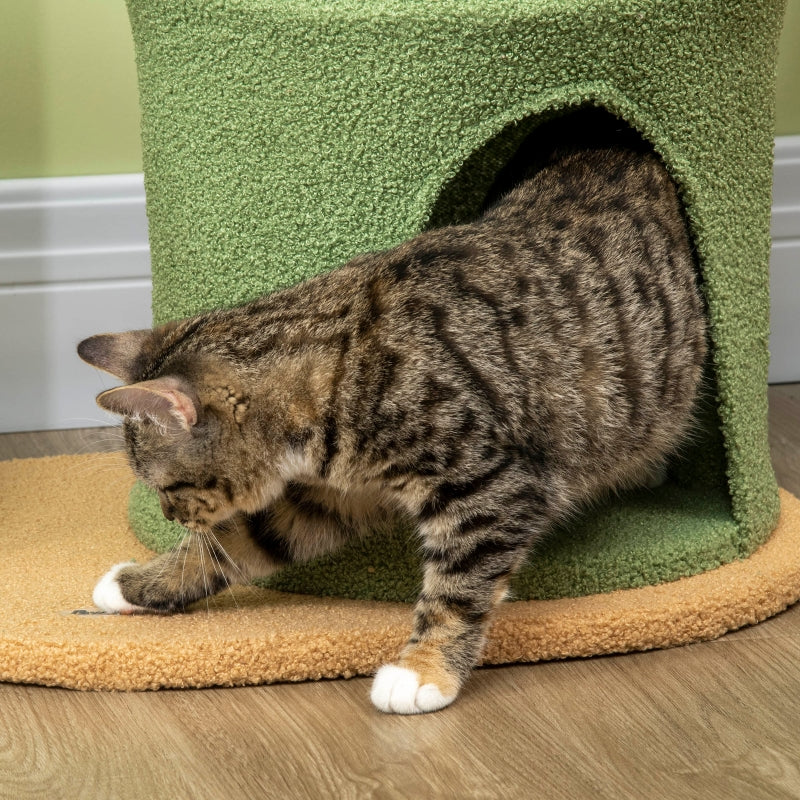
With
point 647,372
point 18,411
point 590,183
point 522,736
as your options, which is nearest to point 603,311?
point 647,372

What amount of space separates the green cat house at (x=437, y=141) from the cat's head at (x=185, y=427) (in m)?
0.24

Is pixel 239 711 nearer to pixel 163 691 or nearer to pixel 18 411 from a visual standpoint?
pixel 163 691

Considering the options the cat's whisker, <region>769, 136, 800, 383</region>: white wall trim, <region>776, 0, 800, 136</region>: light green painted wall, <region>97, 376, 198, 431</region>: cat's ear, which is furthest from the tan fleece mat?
<region>776, 0, 800, 136</region>: light green painted wall

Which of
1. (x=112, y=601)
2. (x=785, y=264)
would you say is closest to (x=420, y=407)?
(x=112, y=601)

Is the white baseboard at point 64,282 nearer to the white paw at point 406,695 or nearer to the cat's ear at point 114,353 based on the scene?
the cat's ear at point 114,353

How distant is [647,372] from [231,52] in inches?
27.1

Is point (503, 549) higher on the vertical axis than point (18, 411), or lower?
higher

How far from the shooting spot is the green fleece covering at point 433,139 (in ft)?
4.88

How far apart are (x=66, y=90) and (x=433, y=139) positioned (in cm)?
97

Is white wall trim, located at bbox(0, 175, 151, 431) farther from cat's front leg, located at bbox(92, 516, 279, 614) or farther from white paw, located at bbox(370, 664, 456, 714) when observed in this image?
white paw, located at bbox(370, 664, 456, 714)

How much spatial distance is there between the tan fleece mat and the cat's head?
0.52 feet

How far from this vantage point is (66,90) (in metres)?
2.19

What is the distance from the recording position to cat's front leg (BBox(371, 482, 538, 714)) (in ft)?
4.52

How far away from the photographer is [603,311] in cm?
152
